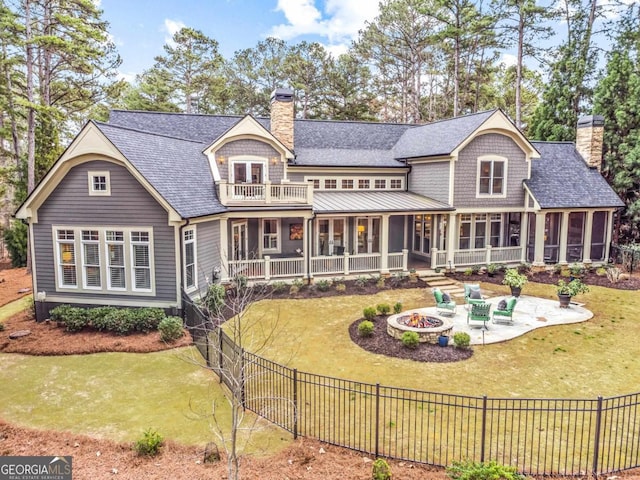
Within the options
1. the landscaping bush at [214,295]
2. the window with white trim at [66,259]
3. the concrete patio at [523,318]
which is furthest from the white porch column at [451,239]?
the window with white trim at [66,259]

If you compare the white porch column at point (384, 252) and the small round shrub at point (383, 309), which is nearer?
the small round shrub at point (383, 309)

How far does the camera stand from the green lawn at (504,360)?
10.2m

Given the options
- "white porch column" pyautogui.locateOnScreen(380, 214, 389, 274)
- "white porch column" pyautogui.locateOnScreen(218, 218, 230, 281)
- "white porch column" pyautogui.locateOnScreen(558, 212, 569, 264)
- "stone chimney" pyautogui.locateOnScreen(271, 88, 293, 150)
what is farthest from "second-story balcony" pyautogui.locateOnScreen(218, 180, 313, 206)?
"white porch column" pyautogui.locateOnScreen(558, 212, 569, 264)

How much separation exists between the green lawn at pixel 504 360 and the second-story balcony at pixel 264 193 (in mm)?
4885

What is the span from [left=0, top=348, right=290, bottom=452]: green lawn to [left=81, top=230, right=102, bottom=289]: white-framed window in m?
3.26

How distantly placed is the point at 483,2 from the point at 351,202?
24.0m

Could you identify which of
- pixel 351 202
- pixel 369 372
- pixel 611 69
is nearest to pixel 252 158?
pixel 351 202

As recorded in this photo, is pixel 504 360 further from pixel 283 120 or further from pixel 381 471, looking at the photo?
pixel 283 120

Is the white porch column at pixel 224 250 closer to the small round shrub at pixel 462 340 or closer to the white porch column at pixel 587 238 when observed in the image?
the small round shrub at pixel 462 340

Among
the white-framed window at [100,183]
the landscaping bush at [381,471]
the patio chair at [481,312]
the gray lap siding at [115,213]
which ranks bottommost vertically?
the landscaping bush at [381,471]

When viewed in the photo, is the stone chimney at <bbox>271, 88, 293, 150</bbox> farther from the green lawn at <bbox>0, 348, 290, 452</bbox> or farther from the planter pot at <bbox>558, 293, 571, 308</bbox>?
the planter pot at <bbox>558, 293, 571, 308</bbox>

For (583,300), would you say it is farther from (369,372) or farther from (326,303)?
(369,372)

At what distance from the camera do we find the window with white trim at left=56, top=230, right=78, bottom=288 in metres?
14.7

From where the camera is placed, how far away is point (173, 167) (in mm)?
16375
